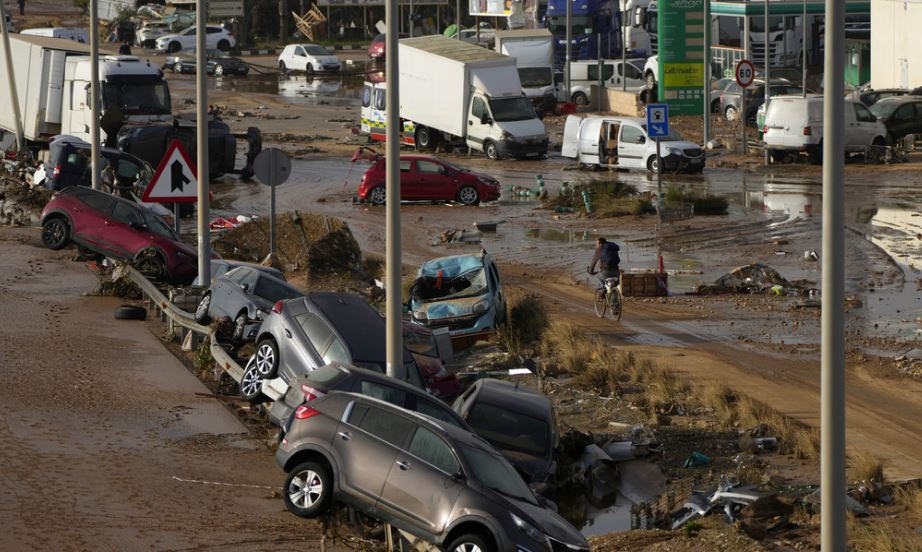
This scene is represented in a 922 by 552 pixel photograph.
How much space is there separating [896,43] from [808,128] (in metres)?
14.5

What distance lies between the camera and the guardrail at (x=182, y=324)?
58.9 feet

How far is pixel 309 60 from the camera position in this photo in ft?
240

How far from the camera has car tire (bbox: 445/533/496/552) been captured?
472 inches

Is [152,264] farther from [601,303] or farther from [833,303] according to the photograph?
[833,303]

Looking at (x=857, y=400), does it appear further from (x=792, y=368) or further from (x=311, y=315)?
(x=311, y=315)

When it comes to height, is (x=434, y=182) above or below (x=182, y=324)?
above

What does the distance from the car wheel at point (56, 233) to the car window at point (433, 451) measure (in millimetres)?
15814

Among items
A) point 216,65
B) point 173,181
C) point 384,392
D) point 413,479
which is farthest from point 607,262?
point 216,65

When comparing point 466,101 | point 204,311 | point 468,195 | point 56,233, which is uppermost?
point 466,101

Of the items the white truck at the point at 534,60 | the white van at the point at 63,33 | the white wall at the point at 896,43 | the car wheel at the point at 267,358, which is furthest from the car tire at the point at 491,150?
the car wheel at the point at 267,358

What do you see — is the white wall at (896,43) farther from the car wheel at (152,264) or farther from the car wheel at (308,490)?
the car wheel at (308,490)

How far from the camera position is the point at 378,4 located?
294 ft

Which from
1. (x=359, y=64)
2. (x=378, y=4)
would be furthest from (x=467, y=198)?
(x=378, y=4)

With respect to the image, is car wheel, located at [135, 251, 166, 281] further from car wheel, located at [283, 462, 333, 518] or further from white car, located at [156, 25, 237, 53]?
white car, located at [156, 25, 237, 53]
